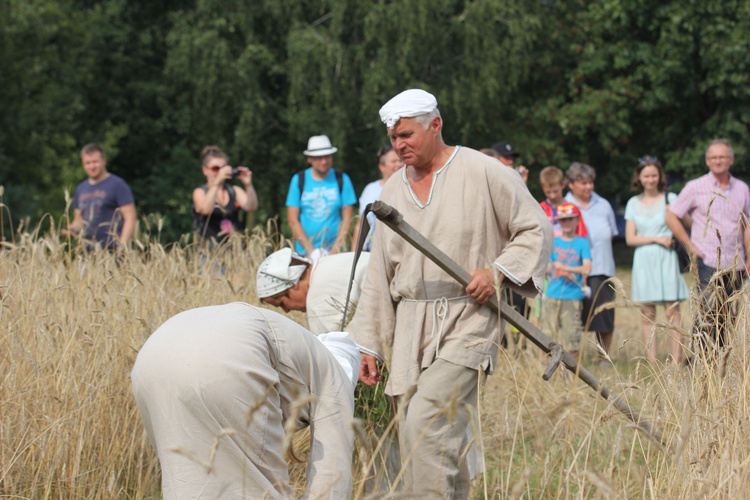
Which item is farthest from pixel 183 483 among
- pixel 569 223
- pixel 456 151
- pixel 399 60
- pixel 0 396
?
pixel 399 60

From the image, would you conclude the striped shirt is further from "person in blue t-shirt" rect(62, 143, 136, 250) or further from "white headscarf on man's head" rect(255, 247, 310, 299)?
"person in blue t-shirt" rect(62, 143, 136, 250)

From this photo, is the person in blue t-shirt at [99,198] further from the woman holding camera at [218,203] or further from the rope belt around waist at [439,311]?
the rope belt around waist at [439,311]

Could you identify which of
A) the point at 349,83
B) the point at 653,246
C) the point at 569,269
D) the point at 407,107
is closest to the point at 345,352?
the point at 407,107

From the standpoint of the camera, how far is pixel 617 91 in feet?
75.9

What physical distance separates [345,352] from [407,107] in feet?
3.44

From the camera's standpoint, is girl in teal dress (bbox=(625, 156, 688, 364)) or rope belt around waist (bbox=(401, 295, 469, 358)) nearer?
rope belt around waist (bbox=(401, 295, 469, 358))

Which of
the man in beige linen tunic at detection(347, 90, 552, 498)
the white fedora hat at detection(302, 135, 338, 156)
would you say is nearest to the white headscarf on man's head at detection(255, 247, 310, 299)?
the man in beige linen tunic at detection(347, 90, 552, 498)

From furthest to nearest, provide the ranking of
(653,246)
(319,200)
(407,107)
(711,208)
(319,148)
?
1. (319,148)
2. (319,200)
3. (653,246)
4. (711,208)
5. (407,107)

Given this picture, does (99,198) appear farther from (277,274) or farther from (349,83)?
(349,83)

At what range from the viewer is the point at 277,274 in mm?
4230

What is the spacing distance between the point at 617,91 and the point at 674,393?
68.0ft

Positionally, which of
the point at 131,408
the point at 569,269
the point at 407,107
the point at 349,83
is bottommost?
the point at 131,408

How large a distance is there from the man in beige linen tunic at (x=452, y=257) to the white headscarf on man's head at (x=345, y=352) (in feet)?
1.77

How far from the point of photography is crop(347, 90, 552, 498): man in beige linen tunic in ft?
12.8
